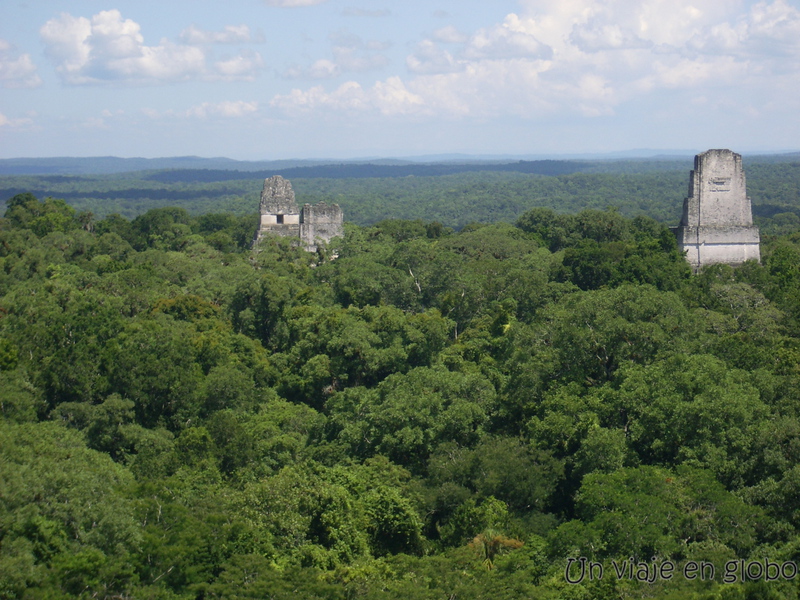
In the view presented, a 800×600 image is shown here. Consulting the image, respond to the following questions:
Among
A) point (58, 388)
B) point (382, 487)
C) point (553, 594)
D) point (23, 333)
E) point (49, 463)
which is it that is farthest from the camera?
point (23, 333)

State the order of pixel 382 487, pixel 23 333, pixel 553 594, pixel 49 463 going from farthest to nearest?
pixel 23 333 < pixel 382 487 < pixel 49 463 < pixel 553 594

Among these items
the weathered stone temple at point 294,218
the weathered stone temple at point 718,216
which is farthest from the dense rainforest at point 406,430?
the weathered stone temple at point 294,218

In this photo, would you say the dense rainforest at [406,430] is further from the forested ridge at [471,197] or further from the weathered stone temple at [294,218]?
the forested ridge at [471,197]

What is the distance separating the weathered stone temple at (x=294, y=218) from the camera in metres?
42.0

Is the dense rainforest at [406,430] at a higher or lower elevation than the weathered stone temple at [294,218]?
lower

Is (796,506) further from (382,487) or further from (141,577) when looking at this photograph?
(141,577)

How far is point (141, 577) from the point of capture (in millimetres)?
14234

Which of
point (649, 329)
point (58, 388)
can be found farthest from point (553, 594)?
point (58, 388)

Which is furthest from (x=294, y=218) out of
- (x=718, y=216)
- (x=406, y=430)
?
(x=406, y=430)

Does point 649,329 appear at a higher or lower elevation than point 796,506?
higher

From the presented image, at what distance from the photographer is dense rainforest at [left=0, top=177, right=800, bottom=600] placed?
46.5ft

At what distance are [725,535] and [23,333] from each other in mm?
19006

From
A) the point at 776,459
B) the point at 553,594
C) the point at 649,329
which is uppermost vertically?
the point at 649,329

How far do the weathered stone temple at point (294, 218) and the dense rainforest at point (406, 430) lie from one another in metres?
6.16
